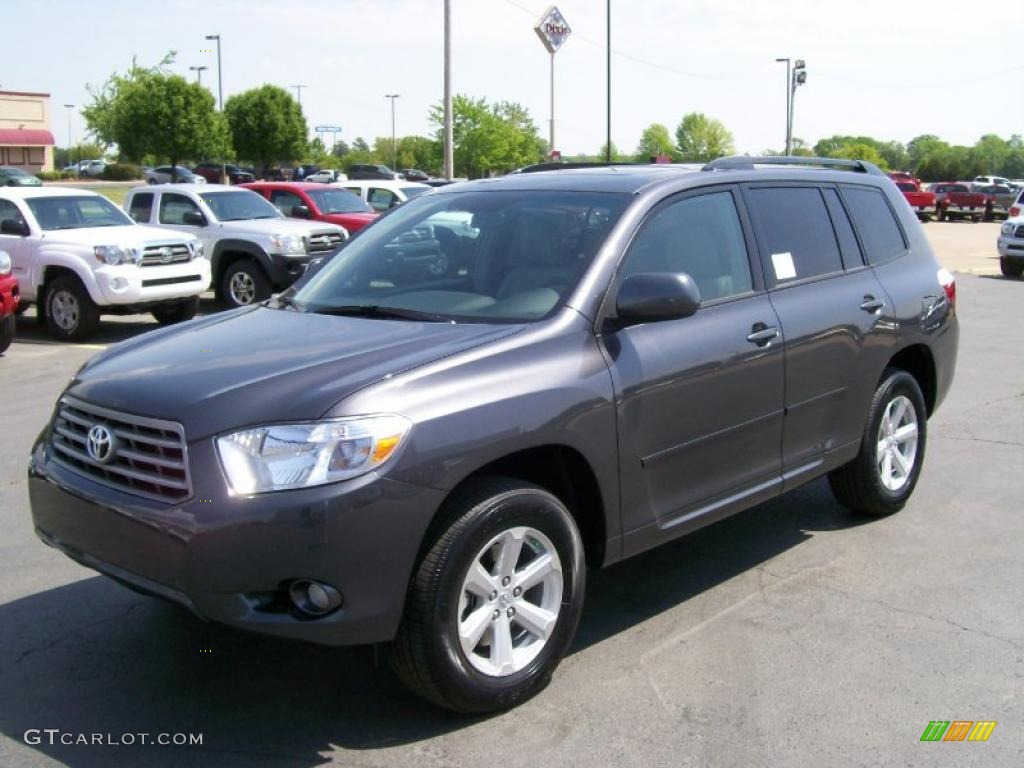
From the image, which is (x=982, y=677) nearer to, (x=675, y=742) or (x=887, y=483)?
(x=675, y=742)

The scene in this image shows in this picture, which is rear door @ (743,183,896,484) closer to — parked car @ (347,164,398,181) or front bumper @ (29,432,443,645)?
front bumper @ (29,432,443,645)

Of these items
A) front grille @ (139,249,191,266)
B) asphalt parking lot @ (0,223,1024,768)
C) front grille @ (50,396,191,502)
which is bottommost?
asphalt parking lot @ (0,223,1024,768)

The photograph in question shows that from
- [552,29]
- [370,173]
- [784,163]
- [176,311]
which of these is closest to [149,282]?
[176,311]

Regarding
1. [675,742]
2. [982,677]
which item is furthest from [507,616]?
[982,677]

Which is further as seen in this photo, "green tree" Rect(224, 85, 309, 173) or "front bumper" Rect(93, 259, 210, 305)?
"green tree" Rect(224, 85, 309, 173)

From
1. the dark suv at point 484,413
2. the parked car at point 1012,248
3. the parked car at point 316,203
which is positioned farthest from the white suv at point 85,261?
the parked car at point 1012,248

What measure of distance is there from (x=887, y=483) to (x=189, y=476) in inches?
153

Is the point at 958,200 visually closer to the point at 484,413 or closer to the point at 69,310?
the point at 69,310

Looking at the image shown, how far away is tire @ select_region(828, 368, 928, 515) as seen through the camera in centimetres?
561

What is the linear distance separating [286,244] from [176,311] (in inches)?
72.2

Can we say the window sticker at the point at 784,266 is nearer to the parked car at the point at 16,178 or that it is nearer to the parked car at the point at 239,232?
the parked car at the point at 239,232

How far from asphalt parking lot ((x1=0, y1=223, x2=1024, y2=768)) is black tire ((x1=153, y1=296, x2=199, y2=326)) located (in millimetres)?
7971

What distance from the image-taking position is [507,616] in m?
3.71

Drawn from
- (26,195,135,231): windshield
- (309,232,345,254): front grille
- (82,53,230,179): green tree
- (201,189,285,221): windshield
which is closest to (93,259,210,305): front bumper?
(26,195,135,231): windshield
